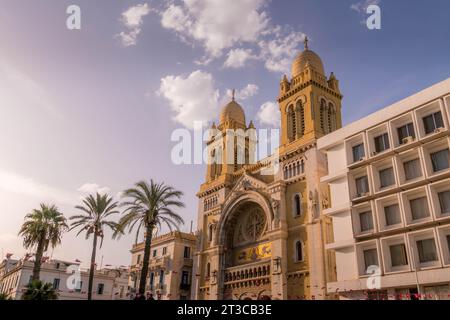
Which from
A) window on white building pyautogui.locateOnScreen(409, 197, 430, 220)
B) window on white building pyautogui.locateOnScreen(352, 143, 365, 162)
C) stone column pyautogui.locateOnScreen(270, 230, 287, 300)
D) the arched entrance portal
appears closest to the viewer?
window on white building pyautogui.locateOnScreen(409, 197, 430, 220)

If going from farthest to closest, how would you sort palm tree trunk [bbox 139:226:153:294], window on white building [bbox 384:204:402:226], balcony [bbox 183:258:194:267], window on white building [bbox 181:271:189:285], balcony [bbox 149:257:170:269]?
balcony [bbox 183:258:194:267]
balcony [bbox 149:257:170:269]
window on white building [bbox 181:271:189:285]
palm tree trunk [bbox 139:226:153:294]
window on white building [bbox 384:204:402:226]

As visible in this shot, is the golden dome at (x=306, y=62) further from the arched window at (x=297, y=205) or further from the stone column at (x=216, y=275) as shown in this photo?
the stone column at (x=216, y=275)

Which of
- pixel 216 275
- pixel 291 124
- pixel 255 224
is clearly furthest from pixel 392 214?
pixel 216 275

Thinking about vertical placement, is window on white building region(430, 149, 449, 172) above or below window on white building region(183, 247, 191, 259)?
above

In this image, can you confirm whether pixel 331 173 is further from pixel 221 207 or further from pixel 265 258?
pixel 221 207

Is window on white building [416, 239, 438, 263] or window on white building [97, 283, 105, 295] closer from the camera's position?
window on white building [416, 239, 438, 263]

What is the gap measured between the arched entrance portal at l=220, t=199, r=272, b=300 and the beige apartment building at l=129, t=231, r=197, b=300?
10.6m

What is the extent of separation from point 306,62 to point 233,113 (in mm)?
13023

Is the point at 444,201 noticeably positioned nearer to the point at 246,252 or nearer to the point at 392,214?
the point at 392,214

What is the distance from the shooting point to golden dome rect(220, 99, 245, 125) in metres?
53.0

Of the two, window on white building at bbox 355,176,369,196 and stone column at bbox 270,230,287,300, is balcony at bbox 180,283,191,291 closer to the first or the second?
stone column at bbox 270,230,287,300

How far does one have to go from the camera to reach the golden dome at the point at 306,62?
1730 inches

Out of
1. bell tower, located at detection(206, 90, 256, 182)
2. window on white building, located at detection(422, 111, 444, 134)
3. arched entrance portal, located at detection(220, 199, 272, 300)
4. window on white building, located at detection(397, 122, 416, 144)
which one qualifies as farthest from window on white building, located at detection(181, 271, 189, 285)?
window on white building, located at detection(422, 111, 444, 134)

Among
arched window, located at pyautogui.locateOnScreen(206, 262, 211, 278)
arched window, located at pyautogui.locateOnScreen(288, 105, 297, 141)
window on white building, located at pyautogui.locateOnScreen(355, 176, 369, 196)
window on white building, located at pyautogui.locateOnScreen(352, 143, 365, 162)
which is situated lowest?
arched window, located at pyautogui.locateOnScreen(206, 262, 211, 278)
